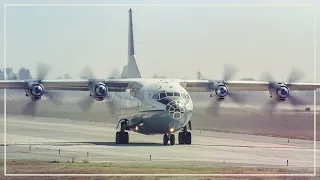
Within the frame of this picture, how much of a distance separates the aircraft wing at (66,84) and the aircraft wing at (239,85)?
182 inches

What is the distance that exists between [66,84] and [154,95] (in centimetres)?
642

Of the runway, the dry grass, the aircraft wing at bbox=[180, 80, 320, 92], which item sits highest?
the aircraft wing at bbox=[180, 80, 320, 92]

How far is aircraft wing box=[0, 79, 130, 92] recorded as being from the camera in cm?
4469

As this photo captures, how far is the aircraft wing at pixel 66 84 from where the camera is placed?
147ft

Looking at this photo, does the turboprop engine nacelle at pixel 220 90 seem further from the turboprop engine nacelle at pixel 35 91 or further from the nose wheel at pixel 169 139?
the turboprop engine nacelle at pixel 35 91

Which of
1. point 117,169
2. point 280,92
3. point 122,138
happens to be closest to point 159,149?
point 122,138

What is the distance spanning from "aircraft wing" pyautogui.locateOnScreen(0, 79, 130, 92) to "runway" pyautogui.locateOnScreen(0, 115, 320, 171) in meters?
4.01

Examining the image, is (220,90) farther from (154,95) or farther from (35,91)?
(35,91)

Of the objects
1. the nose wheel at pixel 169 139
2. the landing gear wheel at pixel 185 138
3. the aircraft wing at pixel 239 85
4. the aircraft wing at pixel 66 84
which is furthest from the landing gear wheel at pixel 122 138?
the aircraft wing at pixel 239 85

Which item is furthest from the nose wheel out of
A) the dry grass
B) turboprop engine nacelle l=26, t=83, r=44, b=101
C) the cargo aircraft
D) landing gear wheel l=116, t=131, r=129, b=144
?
the dry grass

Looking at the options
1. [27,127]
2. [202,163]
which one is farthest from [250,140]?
[27,127]

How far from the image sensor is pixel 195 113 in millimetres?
60156

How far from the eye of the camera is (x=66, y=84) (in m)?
46.4

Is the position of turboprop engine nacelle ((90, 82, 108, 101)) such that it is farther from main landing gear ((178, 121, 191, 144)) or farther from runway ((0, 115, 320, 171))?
main landing gear ((178, 121, 191, 144))
